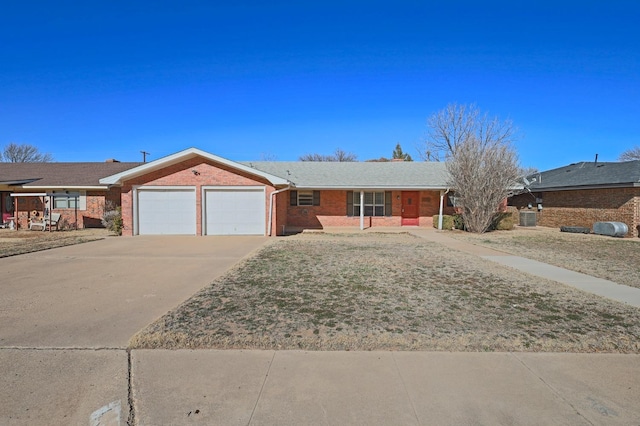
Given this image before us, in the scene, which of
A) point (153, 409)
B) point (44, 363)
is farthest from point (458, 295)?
point (44, 363)

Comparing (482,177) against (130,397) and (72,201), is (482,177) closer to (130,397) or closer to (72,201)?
(130,397)

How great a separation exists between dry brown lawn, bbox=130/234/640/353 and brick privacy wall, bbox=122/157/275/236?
27.3ft

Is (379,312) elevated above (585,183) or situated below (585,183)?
below

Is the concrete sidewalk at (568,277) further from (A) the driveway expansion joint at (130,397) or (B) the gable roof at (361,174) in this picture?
(B) the gable roof at (361,174)

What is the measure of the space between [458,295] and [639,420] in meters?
3.33

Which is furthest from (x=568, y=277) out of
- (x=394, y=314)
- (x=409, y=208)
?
(x=409, y=208)

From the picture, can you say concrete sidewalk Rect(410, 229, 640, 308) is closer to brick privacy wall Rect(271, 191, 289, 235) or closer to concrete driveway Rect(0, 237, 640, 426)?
concrete driveway Rect(0, 237, 640, 426)

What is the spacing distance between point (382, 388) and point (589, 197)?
2068cm

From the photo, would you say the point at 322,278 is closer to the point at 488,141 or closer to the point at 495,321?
the point at 495,321

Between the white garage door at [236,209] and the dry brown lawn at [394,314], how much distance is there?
25.9 ft

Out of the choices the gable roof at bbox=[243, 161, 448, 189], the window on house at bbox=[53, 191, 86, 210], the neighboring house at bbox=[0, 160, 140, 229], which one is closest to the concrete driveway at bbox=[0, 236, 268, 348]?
the neighboring house at bbox=[0, 160, 140, 229]

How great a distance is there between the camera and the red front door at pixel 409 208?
20984 millimetres

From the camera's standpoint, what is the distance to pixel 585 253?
11.2 m

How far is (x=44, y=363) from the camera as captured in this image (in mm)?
3611
